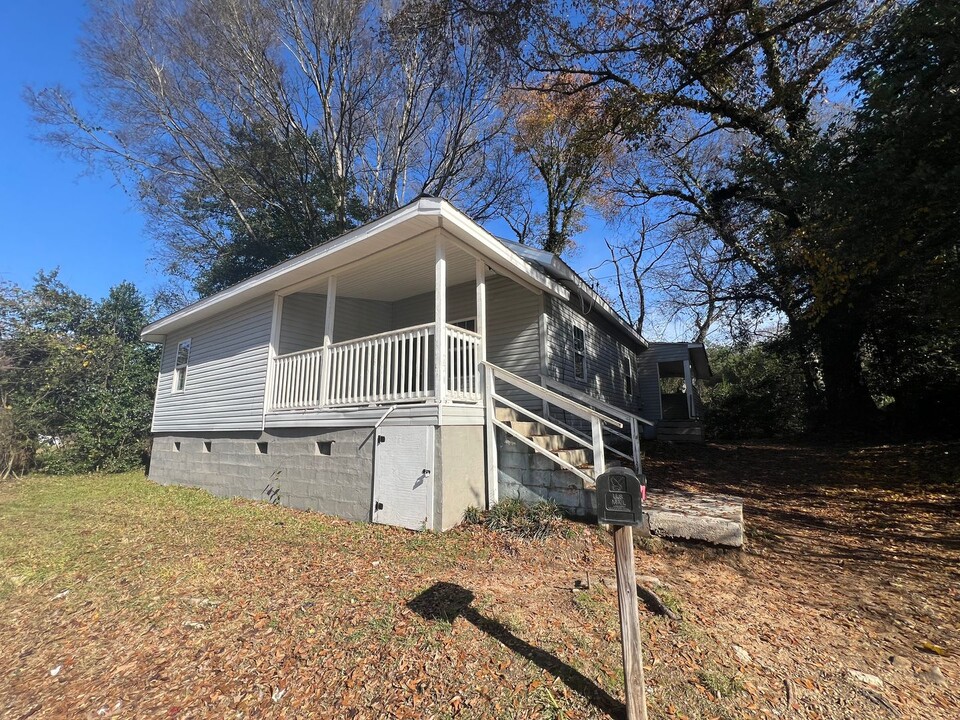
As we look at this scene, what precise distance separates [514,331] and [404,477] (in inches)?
150

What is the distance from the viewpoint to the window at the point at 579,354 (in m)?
9.25

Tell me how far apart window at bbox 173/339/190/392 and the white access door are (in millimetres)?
7876

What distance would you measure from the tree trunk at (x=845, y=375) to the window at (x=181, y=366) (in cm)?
1681

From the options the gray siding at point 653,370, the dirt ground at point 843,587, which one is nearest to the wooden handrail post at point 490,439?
the dirt ground at point 843,587

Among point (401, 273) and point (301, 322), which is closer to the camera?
point (401, 273)

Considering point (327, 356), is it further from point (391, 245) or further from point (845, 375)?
point (845, 375)

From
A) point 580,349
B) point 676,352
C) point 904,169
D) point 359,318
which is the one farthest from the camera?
point 676,352

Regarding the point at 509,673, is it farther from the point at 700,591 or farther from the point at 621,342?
the point at 621,342

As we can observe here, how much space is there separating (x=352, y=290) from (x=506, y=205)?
12407 mm

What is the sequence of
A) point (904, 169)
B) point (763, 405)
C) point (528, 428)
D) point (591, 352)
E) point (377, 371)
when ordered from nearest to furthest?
1. point (904, 169)
2. point (377, 371)
3. point (528, 428)
4. point (591, 352)
5. point (763, 405)

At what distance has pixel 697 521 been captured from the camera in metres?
4.48

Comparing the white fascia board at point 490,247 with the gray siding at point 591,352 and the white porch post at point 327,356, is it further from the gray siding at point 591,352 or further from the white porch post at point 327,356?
the white porch post at point 327,356

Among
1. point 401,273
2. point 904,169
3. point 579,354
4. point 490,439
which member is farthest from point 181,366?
point 904,169

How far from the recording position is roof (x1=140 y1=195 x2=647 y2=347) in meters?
5.43
